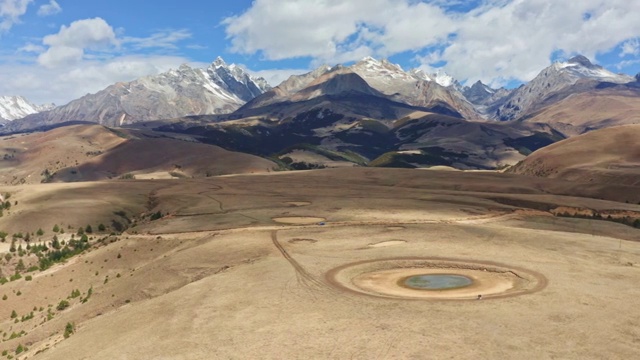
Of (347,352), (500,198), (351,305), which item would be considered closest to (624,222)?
(500,198)

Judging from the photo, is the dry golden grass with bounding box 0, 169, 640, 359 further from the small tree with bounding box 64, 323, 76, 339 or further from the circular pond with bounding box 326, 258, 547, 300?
the circular pond with bounding box 326, 258, 547, 300

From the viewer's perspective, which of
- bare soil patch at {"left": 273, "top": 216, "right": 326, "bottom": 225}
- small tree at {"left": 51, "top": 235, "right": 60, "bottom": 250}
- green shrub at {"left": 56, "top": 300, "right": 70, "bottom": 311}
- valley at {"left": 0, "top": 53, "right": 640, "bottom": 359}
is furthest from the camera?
bare soil patch at {"left": 273, "top": 216, "right": 326, "bottom": 225}

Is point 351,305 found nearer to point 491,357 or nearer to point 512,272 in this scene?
point 491,357

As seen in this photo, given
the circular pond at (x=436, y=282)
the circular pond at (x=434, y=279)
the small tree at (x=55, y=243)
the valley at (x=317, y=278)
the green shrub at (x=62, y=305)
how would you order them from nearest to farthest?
the valley at (x=317, y=278)
the circular pond at (x=434, y=279)
the circular pond at (x=436, y=282)
the green shrub at (x=62, y=305)
the small tree at (x=55, y=243)

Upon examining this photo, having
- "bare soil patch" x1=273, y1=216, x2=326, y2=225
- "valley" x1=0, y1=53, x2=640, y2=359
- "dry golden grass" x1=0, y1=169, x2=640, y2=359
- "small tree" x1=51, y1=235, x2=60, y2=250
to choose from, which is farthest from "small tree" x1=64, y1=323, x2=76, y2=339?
"bare soil patch" x1=273, y1=216, x2=326, y2=225

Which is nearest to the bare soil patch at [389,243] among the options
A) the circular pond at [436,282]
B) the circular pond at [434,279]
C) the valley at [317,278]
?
the valley at [317,278]

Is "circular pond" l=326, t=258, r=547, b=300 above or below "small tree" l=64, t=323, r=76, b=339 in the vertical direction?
above

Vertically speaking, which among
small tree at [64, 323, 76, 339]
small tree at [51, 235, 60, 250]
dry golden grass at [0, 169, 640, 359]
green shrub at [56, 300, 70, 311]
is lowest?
green shrub at [56, 300, 70, 311]

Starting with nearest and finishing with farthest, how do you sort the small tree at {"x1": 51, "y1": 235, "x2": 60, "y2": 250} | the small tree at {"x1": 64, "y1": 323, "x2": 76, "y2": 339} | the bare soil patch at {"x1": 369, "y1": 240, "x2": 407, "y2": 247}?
1. the small tree at {"x1": 64, "y1": 323, "x2": 76, "y2": 339}
2. the bare soil patch at {"x1": 369, "y1": 240, "x2": 407, "y2": 247}
3. the small tree at {"x1": 51, "y1": 235, "x2": 60, "y2": 250}

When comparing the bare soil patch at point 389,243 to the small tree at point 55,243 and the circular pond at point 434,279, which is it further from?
the small tree at point 55,243
